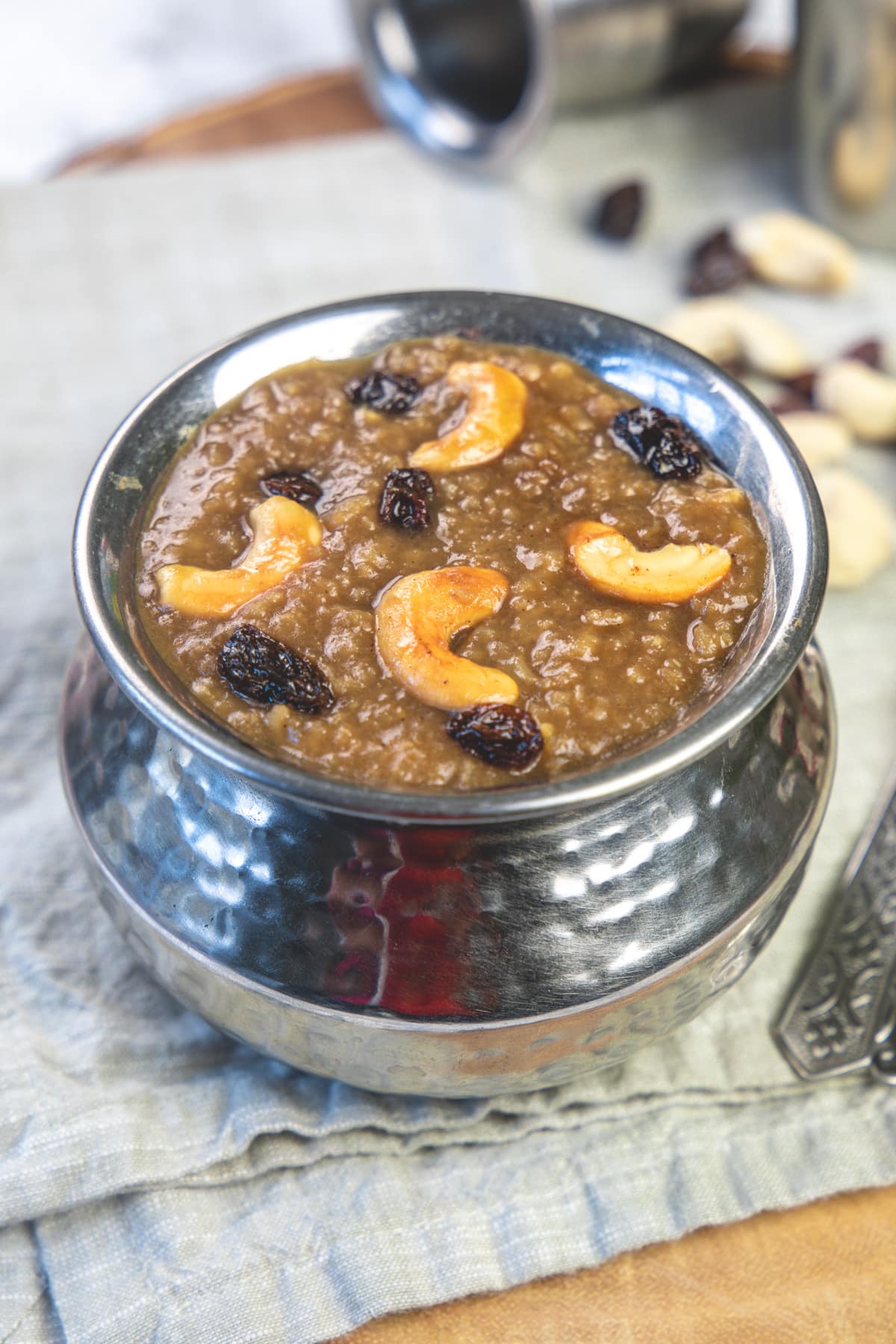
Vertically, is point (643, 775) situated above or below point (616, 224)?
above

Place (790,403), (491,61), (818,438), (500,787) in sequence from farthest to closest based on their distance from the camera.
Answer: (491,61) < (790,403) < (818,438) < (500,787)

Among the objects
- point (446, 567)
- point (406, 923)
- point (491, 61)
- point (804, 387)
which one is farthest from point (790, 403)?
point (406, 923)

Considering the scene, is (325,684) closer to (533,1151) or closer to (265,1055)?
(265,1055)

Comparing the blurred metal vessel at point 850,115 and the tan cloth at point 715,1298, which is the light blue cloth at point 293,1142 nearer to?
the tan cloth at point 715,1298

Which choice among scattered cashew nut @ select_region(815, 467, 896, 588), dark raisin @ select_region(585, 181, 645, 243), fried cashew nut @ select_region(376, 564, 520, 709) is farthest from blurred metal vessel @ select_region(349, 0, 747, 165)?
fried cashew nut @ select_region(376, 564, 520, 709)

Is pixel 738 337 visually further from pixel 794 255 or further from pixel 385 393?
pixel 385 393

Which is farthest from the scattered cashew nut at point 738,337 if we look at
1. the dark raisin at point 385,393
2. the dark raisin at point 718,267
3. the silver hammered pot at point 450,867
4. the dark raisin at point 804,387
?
the silver hammered pot at point 450,867

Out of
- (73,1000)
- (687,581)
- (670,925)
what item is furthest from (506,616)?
(73,1000)
